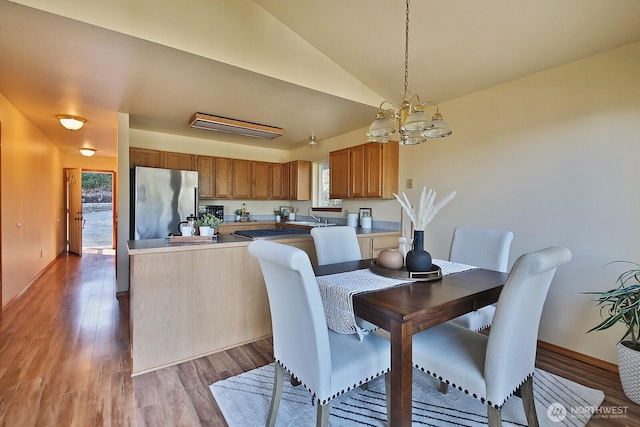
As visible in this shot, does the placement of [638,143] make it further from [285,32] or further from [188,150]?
[188,150]

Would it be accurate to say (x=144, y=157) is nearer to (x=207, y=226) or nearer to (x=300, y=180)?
(x=300, y=180)

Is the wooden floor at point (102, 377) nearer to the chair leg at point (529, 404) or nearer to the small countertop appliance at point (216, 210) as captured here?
the chair leg at point (529, 404)

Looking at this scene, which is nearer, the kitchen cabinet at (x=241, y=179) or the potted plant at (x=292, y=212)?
the kitchen cabinet at (x=241, y=179)

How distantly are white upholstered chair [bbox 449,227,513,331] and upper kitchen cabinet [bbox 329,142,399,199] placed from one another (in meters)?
1.45

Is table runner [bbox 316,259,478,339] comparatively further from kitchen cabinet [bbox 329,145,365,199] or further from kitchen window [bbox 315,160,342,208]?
kitchen window [bbox 315,160,342,208]

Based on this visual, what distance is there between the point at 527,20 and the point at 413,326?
7.66 ft

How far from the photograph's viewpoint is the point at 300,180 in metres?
5.41

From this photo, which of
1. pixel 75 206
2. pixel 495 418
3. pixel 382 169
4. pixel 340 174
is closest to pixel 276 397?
pixel 495 418

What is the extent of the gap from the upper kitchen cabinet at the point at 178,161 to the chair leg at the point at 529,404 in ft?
15.9

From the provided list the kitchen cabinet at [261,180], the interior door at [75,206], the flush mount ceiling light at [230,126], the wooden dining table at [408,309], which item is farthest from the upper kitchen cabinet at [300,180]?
the interior door at [75,206]

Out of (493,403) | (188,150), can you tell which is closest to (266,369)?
(493,403)

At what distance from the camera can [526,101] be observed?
267cm

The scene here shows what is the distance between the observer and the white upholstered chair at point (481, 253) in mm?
2014

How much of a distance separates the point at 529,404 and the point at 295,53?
10.5ft
